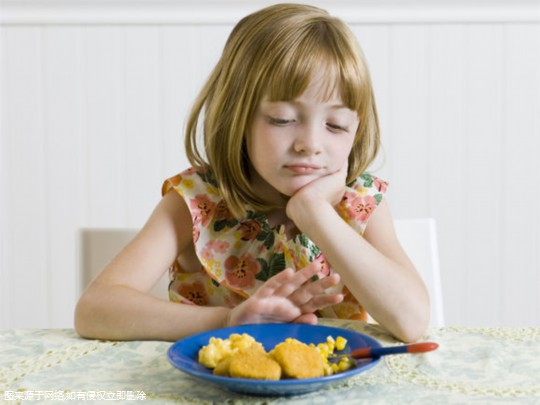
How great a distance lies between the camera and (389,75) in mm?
2201

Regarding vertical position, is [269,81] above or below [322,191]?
above

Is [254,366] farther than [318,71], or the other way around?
[318,71]

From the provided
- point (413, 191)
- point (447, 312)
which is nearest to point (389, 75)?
point (413, 191)

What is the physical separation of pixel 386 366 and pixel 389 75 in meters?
1.49

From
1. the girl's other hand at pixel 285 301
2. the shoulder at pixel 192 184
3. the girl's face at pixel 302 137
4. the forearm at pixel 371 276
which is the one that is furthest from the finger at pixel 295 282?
the shoulder at pixel 192 184

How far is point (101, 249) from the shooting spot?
1.34m

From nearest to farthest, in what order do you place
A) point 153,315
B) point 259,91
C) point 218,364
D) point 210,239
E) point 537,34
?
point 218,364 < point 153,315 < point 259,91 < point 210,239 < point 537,34

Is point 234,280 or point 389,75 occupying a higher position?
point 389,75

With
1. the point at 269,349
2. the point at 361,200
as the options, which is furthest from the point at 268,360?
the point at 361,200

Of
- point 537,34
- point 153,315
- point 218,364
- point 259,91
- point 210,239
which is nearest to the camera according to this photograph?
point 218,364

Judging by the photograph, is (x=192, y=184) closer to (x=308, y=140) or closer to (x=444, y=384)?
(x=308, y=140)

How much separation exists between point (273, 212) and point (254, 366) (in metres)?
0.62

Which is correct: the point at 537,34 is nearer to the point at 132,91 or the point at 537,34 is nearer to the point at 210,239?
the point at 132,91

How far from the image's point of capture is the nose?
1088 millimetres
